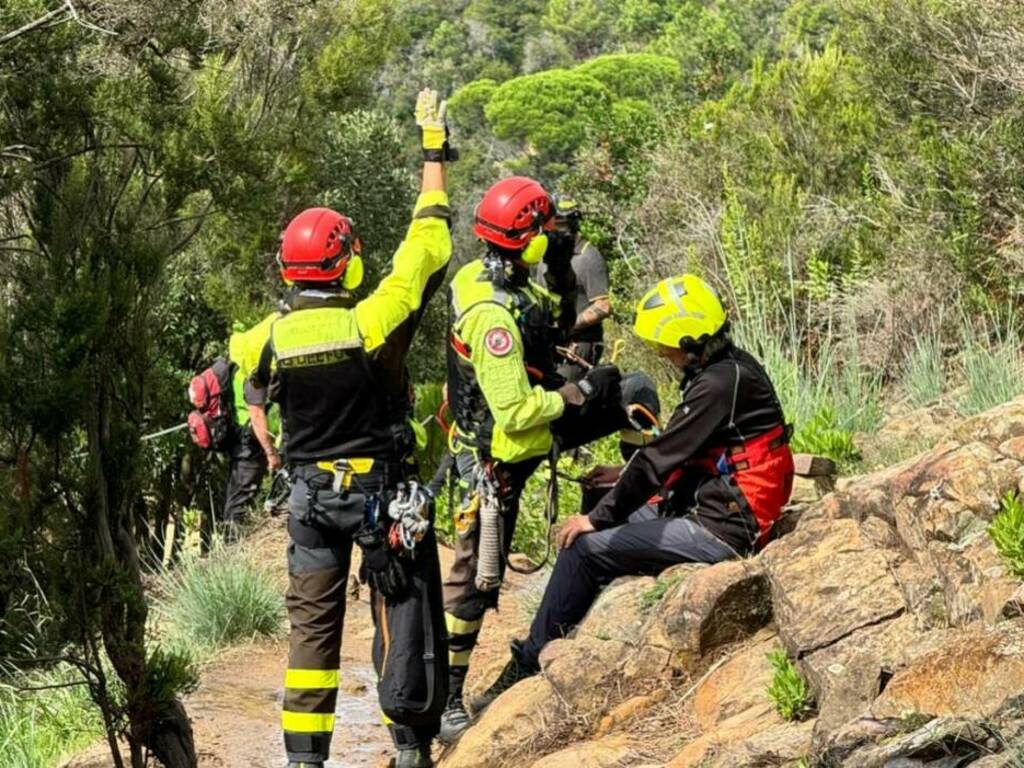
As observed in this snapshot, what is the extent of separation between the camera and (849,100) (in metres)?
13.5

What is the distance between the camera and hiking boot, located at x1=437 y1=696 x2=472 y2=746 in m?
6.24

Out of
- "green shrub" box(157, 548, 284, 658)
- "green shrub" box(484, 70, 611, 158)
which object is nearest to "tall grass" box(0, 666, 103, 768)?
"green shrub" box(157, 548, 284, 658)

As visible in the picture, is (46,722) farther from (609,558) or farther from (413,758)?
(609,558)

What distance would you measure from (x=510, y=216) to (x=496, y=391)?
28.7 inches

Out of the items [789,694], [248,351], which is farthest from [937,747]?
[248,351]

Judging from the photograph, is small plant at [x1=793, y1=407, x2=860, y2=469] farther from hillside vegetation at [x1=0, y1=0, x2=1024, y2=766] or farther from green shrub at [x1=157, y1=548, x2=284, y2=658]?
green shrub at [x1=157, y1=548, x2=284, y2=658]

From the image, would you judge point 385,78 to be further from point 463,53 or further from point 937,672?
point 937,672


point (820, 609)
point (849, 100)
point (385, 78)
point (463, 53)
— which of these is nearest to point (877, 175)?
point (849, 100)

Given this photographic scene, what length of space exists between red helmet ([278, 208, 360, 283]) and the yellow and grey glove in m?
0.44

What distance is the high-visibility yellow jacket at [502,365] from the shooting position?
5906 mm

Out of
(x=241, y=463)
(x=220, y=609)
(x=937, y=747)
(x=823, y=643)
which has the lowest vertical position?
(x=241, y=463)

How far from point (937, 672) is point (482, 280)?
2.66m

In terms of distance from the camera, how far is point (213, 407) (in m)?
11.0

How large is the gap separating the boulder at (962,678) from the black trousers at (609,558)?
1.89m
